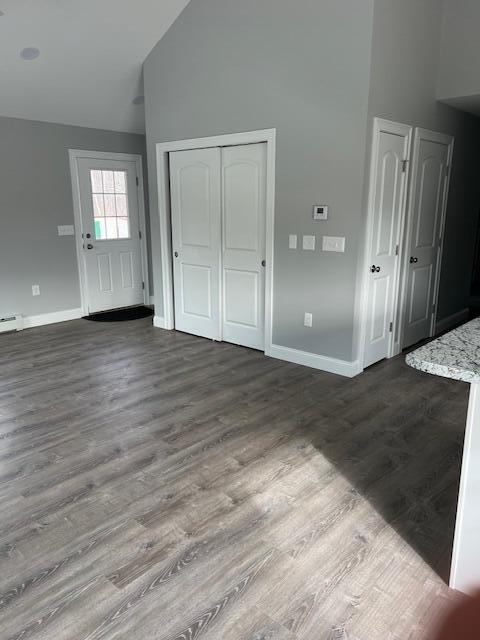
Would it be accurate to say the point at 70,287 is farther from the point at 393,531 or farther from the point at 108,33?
the point at 393,531

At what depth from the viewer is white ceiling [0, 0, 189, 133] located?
405 centimetres

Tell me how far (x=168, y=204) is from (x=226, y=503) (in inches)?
144

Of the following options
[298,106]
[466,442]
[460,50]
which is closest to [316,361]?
[298,106]

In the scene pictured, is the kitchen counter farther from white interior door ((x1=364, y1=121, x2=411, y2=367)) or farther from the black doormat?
the black doormat

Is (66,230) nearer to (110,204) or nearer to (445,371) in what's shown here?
(110,204)

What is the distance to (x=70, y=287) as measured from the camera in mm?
6062

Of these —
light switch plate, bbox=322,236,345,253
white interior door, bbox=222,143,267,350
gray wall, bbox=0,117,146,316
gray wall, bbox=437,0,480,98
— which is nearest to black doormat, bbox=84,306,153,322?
gray wall, bbox=0,117,146,316

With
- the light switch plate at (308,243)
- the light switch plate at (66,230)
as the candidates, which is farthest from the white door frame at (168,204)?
the light switch plate at (66,230)

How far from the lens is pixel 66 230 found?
591 centimetres

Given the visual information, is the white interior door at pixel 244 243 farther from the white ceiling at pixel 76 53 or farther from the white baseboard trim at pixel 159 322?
the white ceiling at pixel 76 53

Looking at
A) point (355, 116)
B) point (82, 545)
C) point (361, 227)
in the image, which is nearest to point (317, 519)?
point (82, 545)

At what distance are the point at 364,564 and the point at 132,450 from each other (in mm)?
1529

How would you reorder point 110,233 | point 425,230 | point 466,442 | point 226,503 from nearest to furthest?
point 466,442 < point 226,503 < point 425,230 < point 110,233

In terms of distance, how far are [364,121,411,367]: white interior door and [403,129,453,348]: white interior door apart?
25cm
